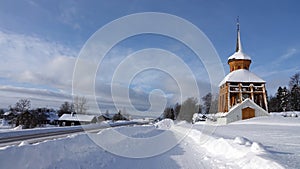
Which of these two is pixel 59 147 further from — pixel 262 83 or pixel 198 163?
pixel 262 83

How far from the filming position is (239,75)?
40.4 metres

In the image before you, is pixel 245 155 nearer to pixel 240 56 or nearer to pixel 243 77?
pixel 243 77

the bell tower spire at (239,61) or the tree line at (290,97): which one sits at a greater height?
the bell tower spire at (239,61)

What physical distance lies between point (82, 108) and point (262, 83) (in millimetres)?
57538

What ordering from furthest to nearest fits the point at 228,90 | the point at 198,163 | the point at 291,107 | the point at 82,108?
the point at 82,108 < the point at 291,107 < the point at 228,90 < the point at 198,163

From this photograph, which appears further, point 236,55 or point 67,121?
→ point 67,121

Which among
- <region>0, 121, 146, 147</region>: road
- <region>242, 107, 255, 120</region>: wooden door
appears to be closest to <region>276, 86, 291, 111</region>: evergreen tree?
<region>242, 107, 255, 120</region>: wooden door

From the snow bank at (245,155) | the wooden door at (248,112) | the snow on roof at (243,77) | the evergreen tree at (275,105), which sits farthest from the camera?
the evergreen tree at (275,105)

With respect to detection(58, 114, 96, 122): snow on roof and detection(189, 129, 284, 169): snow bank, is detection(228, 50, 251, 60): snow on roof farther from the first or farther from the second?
detection(58, 114, 96, 122): snow on roof

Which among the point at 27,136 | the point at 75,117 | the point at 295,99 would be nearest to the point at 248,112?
the point at 27,136

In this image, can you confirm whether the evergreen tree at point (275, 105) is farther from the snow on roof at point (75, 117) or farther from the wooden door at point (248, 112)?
the snow on roof at point (75, 117)

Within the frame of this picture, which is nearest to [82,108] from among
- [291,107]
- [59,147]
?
[291,107]

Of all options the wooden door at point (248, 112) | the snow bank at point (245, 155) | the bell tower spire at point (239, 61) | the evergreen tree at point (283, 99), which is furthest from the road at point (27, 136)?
the evergreen tree at point (283, 99)

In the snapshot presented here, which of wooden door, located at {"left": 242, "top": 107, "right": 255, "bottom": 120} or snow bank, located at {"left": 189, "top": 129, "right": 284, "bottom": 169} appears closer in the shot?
snow bank, located at {"left": 189, "top": 129, "right": 284, "bottom": 169}
